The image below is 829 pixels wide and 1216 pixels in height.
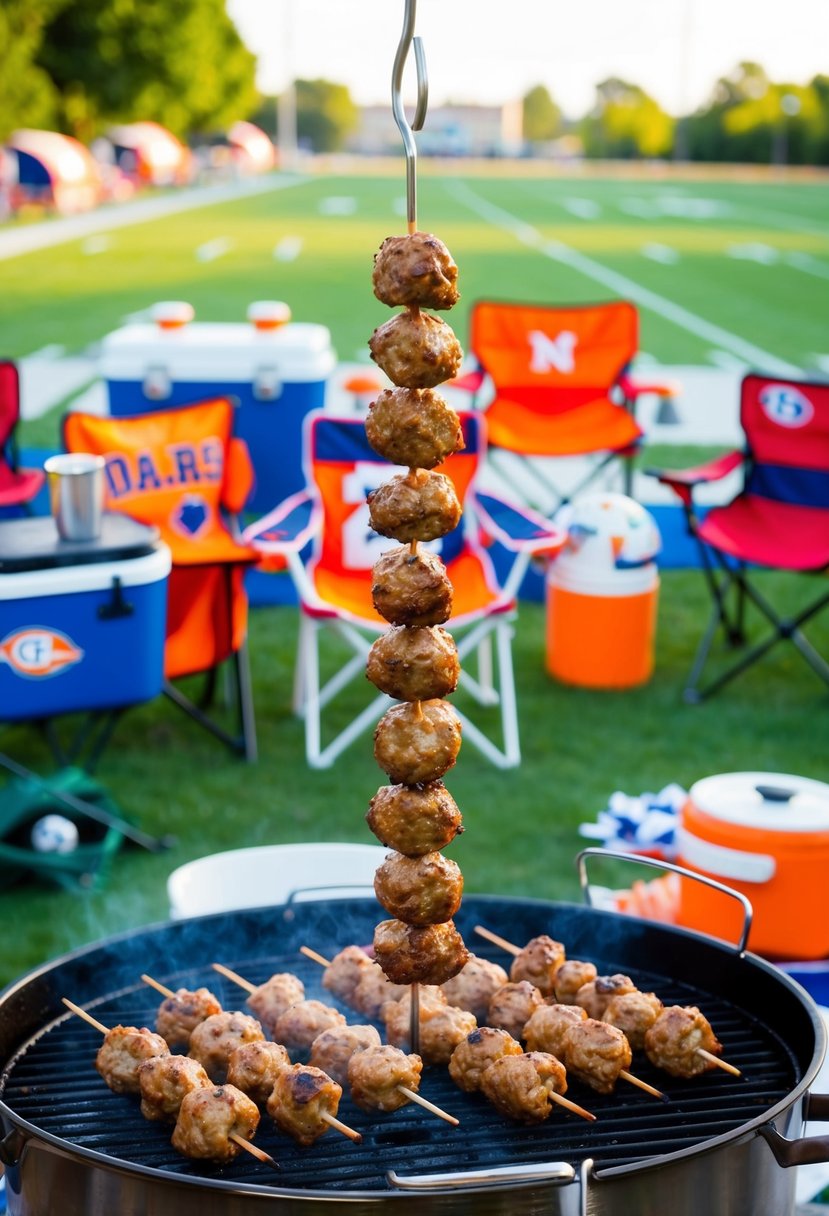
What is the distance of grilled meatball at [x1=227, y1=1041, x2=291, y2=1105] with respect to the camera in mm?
2334

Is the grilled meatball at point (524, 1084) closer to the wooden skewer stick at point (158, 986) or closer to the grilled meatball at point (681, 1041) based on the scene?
the grilled meatball at point (681, 1041)

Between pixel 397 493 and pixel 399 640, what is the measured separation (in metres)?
0.22

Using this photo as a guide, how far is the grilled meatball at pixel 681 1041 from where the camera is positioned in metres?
2.38

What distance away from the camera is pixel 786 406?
5.99 m

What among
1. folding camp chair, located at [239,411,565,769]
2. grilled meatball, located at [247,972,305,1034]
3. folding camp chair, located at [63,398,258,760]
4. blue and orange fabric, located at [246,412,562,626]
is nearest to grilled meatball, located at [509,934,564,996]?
grilled meatball, located at [247,972,305,1034]

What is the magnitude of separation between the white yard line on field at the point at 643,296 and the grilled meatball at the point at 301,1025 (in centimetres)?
994

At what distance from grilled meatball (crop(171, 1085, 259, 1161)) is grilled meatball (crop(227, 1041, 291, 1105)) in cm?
12

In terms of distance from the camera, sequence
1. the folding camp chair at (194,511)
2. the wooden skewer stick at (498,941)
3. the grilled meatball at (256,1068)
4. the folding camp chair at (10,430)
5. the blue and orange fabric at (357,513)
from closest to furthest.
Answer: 1. the grilled meatball at (256,1068)
2. the wooden skewer stick at (498,941)
3. the folding camp chair at (194,511)
4. the blue and orange fabric at (357,513)
5. the folding camp chair at (10,430)

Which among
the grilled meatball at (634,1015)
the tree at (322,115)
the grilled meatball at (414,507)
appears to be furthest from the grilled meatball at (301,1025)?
the tree at (322,115)

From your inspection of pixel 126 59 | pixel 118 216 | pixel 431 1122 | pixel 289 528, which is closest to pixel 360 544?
pixel 289 528

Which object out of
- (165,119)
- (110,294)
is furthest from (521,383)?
(165,119)

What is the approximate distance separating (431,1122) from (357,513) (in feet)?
11.4

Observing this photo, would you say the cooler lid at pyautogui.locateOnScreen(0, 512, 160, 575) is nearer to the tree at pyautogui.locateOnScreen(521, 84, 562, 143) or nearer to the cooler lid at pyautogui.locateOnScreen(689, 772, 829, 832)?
the cooler lid at pyautogui.locateOnScreen(689, 772, 829, 832)

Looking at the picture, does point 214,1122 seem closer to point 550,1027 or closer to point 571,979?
point 550,1027
